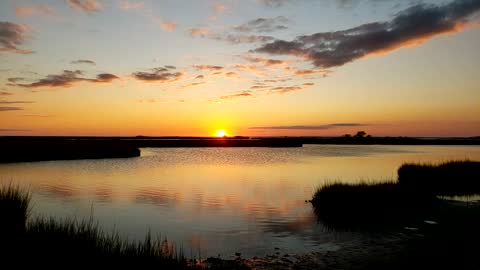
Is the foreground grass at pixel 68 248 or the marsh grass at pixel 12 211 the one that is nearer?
the foreground grass at pixel 68 248

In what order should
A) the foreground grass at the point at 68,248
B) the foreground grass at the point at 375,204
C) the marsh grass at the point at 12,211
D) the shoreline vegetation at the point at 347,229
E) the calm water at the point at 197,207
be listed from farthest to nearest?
1. the foreground grass at the point at 375,204
2. the calm water at the point at 197,207
3. the marsh grass at the point at 12,211
4. the shoreline vegetation at the point at 347,229
5. the foreground grass at the point at 68,248

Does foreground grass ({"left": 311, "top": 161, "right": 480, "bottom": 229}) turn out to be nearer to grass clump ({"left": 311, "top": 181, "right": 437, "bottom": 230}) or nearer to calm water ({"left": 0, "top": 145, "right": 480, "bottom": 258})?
grass clump ({"left": 311, "top": 181, "right": 437, "bottom": 230})

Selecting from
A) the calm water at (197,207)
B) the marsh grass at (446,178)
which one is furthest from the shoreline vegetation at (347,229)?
the marsh grass at (446,178)

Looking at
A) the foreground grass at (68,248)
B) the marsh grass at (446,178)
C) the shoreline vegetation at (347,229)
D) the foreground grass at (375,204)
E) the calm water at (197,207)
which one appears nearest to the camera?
the foreground grass at (68,248)

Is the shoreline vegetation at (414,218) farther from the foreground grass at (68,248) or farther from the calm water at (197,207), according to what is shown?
the foreground grass at (68,248)

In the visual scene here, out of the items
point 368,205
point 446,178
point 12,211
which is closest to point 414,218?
point 368,205

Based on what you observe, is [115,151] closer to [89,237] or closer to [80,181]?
[80,181]

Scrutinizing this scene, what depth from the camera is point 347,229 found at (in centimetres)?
2014

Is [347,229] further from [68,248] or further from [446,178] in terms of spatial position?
[446,178]

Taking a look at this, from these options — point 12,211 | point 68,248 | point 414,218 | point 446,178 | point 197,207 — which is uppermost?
point 12,211

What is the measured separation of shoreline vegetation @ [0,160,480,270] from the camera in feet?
39.7

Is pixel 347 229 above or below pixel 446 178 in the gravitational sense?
below

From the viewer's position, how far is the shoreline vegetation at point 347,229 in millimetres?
12109

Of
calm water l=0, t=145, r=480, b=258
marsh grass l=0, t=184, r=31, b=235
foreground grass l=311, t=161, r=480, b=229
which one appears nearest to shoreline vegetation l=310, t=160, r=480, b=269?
foreground grass l=311, t=161, r=480, b=229
